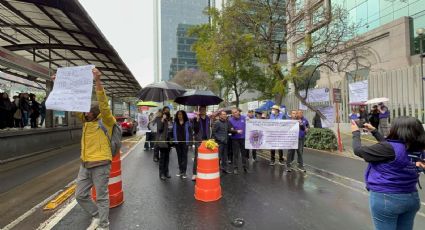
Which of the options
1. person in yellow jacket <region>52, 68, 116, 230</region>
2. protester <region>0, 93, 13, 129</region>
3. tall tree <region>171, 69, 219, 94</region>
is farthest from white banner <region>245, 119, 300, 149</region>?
tall tree <region>171, 69, 219, 94</region>

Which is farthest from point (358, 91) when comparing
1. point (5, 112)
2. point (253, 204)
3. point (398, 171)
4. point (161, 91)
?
point (5, 112)

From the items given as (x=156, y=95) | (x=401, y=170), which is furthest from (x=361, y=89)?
(x=401, y=170)

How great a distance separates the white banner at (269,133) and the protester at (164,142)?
2.84 m

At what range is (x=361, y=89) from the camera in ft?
55.7

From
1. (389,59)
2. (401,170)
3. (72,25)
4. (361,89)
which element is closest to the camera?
(401,170)

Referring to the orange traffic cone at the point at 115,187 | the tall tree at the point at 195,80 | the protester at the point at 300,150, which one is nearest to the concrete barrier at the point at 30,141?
the orange traffic cone at the point at 115,187

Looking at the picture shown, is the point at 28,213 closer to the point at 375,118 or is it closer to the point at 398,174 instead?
the point at 398,174

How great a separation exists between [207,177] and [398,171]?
3.91 m

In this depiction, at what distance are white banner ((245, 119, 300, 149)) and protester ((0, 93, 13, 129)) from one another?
32.5 feet

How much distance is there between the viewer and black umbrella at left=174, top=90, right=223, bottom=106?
902 centimetres

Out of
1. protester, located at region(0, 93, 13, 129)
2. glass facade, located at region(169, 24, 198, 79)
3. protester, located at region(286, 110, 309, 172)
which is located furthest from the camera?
glass facade, located at region(169, 24, 198, 79)

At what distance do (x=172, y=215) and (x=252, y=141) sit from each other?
5428mm

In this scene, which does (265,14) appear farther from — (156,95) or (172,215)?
(172,215)

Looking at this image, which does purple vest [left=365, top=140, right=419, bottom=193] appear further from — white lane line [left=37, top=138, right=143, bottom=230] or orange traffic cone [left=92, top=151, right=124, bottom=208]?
white lane line [left=37, top=138, right=143, bottom=230]
